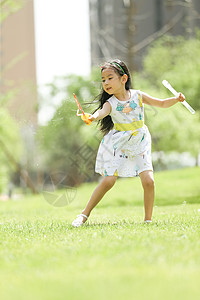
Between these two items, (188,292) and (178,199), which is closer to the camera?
(188,292)

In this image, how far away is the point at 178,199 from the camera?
35.0 feet

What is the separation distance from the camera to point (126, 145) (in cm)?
468

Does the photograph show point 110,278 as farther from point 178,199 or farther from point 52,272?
point 178,199

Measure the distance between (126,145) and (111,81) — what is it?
2.02 ft

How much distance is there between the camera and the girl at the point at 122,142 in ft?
15.2

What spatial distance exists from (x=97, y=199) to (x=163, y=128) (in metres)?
11.9

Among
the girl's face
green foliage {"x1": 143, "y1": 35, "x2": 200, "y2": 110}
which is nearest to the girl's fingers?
the girl's face

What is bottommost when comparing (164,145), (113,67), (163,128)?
(164,145)

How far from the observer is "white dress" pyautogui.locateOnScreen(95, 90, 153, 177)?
15.3 ft

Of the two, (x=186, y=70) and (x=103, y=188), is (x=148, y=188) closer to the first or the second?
(x=103, y=188)

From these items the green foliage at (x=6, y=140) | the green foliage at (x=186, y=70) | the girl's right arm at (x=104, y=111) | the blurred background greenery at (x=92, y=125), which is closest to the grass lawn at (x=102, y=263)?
the girl's right arm at (x=104, y=111)

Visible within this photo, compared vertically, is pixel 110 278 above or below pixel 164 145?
above

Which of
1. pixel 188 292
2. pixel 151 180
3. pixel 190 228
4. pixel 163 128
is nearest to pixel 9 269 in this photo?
pixel 188 292

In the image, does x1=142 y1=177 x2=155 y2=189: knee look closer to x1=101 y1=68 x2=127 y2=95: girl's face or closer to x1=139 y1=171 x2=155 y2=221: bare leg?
x1=139 y1=171 x2=155 y2=221: bare leg
